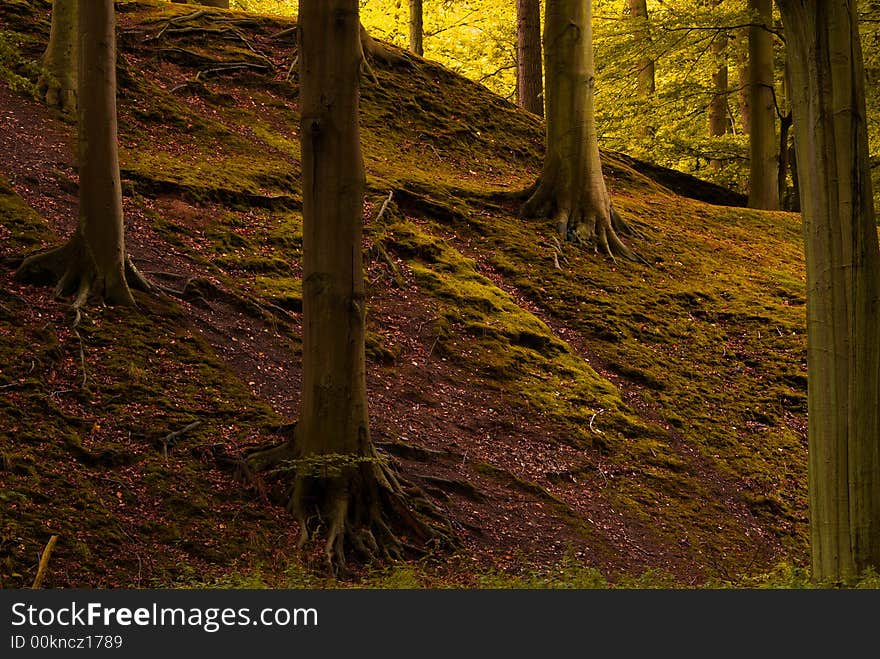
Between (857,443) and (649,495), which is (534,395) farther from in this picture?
(857,443)

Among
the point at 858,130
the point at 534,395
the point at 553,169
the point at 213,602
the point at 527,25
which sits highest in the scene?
the point at 527,25

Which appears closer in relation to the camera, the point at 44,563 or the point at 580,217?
the point at 44,563

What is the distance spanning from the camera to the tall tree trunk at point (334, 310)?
7098 mm

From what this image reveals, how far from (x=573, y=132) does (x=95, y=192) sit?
7.39 m

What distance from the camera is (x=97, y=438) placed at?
7266 millimetres

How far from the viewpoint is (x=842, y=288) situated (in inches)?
220

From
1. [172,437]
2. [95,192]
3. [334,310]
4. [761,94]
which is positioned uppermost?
[761,94]

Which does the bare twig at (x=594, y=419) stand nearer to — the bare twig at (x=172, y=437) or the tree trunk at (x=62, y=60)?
the bare twig at (x=172, y=437)

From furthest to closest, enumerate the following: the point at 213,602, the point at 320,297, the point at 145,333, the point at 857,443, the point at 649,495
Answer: the point at 649,495 → the point at 145,333 → the point at 320,297 → the point at 857,443 → the point at 213,602

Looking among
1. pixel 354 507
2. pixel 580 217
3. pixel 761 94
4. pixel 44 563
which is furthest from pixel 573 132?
pixel 44 563

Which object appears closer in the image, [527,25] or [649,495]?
[649,495]

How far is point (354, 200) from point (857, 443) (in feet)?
12.4

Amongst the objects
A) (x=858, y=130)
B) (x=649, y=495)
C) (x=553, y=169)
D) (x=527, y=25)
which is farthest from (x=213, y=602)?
(x=527, y=25)

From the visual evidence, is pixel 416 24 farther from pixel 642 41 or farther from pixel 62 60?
pixel 62 60
